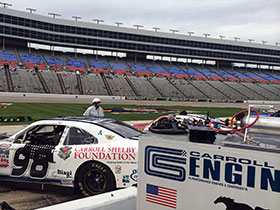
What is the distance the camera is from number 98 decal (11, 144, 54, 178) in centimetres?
502

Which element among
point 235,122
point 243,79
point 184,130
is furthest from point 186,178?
point 243,79

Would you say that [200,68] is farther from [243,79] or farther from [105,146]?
[105,146]

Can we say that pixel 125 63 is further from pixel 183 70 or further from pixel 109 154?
pixel 109 154

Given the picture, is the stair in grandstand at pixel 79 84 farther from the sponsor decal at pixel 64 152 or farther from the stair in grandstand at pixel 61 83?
the sponsor decal at pixel 64 152

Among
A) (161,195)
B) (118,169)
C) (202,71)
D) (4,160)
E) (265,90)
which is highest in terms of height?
(202,71)

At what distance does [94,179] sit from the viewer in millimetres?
4668

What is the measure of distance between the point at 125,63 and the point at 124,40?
5770 mm

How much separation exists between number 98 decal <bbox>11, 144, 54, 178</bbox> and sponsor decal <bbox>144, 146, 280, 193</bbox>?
3.08 m

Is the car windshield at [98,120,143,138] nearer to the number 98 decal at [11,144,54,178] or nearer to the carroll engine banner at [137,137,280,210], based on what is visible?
the number 98 decal at [11,144,54,178]

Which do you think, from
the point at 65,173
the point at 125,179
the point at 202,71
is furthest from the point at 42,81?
the point at 125,179

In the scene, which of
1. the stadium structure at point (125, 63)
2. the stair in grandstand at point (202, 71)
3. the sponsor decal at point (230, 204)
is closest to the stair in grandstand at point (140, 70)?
the stadium structure at point (125, 63)

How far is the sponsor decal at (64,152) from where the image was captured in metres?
4.89

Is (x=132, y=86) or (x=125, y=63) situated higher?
(x=125, y=63)

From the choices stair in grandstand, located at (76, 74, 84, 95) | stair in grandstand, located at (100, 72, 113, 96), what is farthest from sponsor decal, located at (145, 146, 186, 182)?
stair in grandstand, located at (100, 72, 113, 96)
